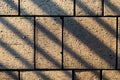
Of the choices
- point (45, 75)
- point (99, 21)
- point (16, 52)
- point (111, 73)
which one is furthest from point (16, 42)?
point (111, 73)

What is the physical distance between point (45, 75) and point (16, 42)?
472 millimetres

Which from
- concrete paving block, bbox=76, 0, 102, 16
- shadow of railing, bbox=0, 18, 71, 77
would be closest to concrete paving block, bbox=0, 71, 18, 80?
shadow of railing, bbox=0, 18, 71, 77

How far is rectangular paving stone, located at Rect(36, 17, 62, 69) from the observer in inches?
139

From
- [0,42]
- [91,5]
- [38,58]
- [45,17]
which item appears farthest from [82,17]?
[0,42]

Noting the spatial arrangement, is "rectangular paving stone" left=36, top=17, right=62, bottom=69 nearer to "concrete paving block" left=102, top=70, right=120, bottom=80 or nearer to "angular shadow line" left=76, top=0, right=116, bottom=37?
"angular shadow line" left=76, top=0, right=116, bottom=37

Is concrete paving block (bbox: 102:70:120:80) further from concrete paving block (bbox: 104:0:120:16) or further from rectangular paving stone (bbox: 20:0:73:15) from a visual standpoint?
rectangular paving stone (bbox: 20:0:73:15)

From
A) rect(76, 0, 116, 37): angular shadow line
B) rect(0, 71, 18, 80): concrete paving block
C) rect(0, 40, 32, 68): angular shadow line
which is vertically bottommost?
rect(0, 71, 18, 80): concrete paving block

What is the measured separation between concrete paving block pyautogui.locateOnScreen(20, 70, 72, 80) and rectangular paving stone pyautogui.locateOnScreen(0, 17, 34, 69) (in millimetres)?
82

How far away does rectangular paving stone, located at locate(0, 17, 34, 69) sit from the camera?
353 centimetres

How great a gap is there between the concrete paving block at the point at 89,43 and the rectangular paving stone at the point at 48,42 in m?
0.08

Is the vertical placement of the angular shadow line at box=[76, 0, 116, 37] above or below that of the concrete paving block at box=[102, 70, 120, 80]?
above

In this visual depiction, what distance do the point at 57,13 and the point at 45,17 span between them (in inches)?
5.3

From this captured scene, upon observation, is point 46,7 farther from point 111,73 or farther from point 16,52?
point 111,73

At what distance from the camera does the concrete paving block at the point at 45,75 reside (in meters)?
3.59
